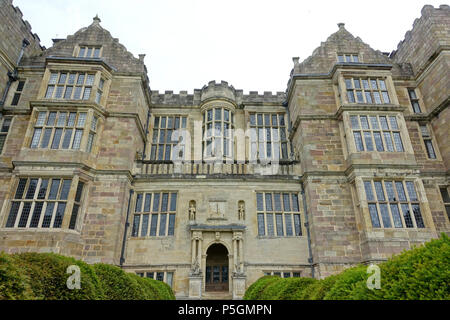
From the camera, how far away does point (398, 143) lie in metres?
14.8

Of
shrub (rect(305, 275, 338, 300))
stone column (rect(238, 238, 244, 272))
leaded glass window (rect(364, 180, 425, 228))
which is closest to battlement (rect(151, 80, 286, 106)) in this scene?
leaded glass window (rect(364, 180, 425, 228))

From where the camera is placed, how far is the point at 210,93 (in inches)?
734

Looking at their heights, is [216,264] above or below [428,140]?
below

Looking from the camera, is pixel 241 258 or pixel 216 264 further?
pixel 216 264

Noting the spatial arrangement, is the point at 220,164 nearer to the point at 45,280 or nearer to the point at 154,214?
the point at 154,214

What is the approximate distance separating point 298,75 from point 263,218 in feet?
30.1

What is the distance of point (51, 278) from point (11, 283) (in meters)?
1.20

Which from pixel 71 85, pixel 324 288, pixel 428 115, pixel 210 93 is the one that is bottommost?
pixel 324 288

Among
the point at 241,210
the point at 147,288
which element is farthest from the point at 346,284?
the point at 241,210

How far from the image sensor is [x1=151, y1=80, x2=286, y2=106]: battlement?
18875 millimetres

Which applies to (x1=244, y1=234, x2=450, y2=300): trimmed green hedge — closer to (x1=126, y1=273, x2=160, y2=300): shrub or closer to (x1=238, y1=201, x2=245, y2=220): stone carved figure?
(x1=126, y1=273, x2=160, y2=300): shrub

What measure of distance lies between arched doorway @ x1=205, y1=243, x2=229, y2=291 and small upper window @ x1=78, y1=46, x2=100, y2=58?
46.7 ft

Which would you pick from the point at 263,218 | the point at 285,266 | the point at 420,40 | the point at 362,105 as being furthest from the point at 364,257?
the point at 420,40
